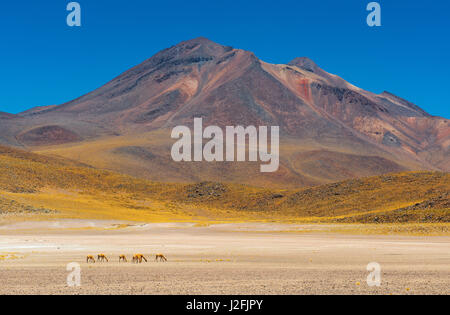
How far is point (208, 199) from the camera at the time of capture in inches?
3804

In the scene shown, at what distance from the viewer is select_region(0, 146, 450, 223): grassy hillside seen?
195 ft

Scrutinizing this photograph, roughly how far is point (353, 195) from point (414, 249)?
53.2m

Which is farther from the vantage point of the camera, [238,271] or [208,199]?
[208,199]

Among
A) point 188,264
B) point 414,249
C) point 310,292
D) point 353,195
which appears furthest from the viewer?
point 353,195

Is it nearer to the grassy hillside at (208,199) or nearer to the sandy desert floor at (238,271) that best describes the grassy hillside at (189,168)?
the grassy hillside at (208,199)

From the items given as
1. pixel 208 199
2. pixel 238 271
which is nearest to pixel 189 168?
pixel 208 199

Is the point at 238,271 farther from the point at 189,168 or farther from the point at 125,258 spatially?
the point at 189,168

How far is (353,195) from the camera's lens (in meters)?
79.3

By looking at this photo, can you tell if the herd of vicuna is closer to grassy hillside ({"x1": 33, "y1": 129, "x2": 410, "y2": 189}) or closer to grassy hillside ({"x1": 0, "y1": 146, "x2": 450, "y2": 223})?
grassy hillside ({"x1": 0, "y1": 146, "x2": 450, "y2": 223})

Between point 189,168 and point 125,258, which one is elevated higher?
point 189,168

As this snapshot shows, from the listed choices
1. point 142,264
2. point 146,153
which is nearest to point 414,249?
point 142,264

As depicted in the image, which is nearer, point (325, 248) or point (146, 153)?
point (325, 248)
